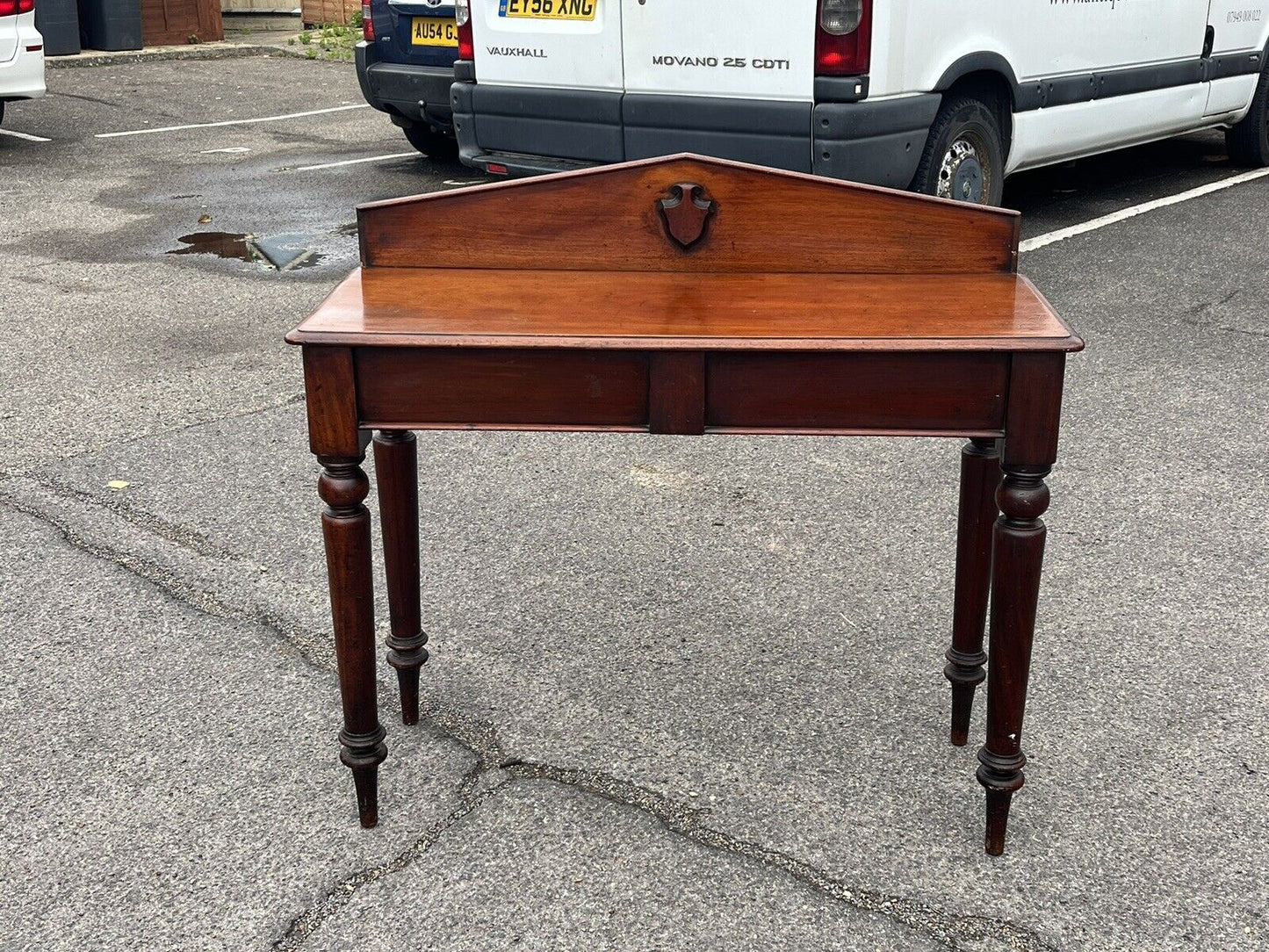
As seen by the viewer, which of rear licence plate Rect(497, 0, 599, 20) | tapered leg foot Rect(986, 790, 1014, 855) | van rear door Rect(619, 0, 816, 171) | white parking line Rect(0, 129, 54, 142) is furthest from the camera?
white parking line Rect(0, 129, 54, 142)

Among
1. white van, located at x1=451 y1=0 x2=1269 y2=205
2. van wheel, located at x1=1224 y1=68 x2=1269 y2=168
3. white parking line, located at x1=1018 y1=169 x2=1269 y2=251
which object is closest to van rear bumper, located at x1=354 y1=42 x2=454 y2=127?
white van, located at x1=451 y1=0 x2=1269 y2=205

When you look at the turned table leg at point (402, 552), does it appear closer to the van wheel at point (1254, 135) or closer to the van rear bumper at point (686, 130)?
the van rear bumper at point (686, 130)

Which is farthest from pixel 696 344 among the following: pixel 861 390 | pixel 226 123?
pixel 226 123

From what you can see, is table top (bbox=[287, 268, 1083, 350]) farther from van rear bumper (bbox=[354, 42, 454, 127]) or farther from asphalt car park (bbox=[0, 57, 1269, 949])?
van rear bumper (bbox=[354, 42, 454, 127])

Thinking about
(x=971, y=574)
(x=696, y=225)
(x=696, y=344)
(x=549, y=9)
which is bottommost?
(x=971, y=574)

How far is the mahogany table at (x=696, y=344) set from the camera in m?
2.08

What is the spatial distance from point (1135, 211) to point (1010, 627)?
19.6ft

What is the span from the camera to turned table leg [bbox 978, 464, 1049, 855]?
2.16m

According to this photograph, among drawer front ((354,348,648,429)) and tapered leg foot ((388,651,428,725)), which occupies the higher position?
drawer front ((354,348,648,429))

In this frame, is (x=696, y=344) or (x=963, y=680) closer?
(x=696, y=344)

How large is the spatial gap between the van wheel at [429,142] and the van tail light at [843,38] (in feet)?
14.4

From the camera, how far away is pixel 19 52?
930cm

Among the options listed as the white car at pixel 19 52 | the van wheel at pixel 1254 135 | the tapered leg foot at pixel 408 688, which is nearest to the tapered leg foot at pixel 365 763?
the tapered leg foot at pixel 408 688

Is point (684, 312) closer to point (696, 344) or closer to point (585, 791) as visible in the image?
point (696, 344)
